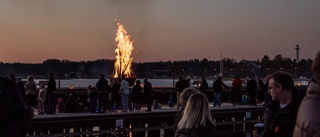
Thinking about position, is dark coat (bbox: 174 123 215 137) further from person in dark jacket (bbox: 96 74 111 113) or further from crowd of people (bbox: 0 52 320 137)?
person in dark jacket (bbox: 96 74 111 113)

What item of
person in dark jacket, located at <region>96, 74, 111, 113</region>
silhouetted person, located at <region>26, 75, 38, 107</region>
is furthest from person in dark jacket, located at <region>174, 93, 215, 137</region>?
silhouetted person, located at <region>26, 75, 38, 107</region>

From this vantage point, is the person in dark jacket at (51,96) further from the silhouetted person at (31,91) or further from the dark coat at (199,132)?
the dark coat at (199,132)

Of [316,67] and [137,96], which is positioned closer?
[316,67]

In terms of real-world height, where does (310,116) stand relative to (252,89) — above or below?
above

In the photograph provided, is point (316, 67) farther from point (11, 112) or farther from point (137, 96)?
point (137, 96)

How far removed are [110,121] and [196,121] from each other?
17082mm

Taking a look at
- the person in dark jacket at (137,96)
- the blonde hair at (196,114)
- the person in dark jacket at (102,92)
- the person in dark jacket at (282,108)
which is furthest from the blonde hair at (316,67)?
the person in dark jacket at (137,96)

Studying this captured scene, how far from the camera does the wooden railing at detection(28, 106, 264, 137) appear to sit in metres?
20.7

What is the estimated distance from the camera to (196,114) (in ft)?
19.4

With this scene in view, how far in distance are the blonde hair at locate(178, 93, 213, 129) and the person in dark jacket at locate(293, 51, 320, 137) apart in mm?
1968

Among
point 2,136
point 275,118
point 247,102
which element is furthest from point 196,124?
point 247,102

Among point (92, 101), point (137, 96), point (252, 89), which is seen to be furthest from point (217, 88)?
point (92, 101)

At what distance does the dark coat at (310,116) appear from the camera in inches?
150

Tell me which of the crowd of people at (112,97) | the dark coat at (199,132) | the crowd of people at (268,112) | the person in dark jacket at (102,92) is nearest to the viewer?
the crowd of people at (268,112)
